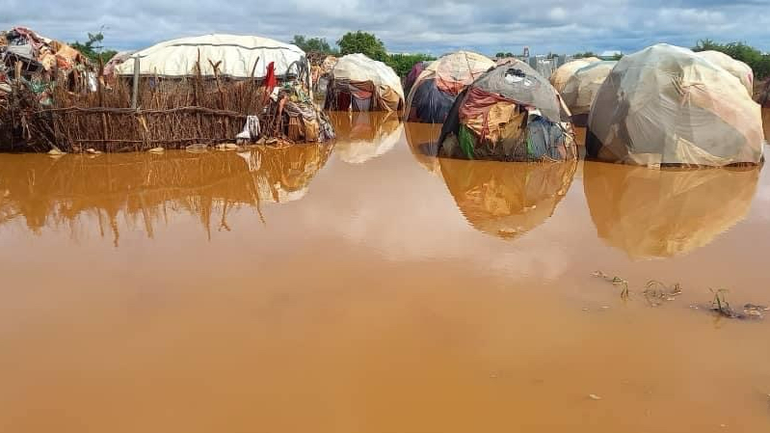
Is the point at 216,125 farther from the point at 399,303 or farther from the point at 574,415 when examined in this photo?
the point at 574,415

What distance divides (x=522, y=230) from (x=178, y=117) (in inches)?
250

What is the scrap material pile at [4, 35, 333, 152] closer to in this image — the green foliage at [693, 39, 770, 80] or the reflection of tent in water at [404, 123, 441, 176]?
the reflection of tent in water at [404, 123, 441, 176]

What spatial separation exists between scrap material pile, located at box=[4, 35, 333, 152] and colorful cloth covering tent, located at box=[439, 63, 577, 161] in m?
3.38

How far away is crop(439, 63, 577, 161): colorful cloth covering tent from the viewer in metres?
8.76

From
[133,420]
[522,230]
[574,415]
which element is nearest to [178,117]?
[522,230]

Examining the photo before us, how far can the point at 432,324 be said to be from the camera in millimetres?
3609

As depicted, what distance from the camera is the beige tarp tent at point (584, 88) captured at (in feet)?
46.3

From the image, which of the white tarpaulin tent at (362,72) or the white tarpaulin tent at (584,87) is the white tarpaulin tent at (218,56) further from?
the white tarpaulin tent at (584,87)

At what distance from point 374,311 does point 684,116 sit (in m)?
6.71

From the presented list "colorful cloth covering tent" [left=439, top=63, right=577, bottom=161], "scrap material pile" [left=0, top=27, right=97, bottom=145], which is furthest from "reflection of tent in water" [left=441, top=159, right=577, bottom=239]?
"scrap material pile" [left=0, top=27, right=97, bottom=145]

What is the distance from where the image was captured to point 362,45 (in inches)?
1214

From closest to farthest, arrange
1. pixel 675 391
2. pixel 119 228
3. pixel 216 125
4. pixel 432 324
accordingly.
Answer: pixel 675 391 < pixel 432 324 < pixel 119 228 < pixel 216 125

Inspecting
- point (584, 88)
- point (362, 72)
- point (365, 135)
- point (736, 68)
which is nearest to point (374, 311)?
point (365, 135)

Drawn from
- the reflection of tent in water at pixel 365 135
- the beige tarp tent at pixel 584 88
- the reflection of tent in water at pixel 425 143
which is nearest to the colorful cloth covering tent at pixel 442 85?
the reflection of tent in water at pixel 425 143
